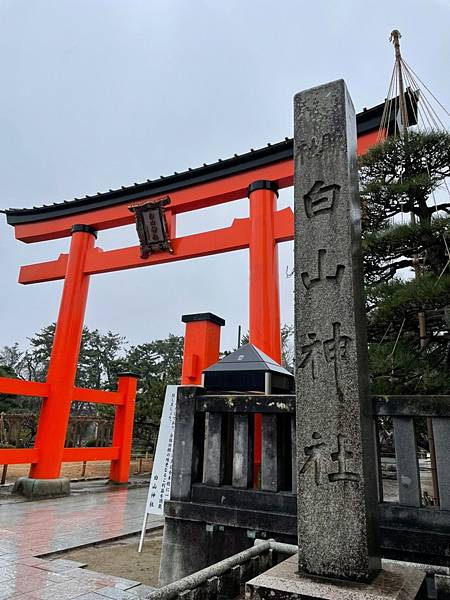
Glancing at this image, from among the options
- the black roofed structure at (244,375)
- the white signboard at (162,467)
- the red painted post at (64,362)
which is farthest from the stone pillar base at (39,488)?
the black roofed structure at (244,375)

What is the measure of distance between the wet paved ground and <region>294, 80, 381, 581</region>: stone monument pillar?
197 centimetres

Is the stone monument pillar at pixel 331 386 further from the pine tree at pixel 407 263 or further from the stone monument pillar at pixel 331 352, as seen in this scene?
the pine tree at pixel 407 263

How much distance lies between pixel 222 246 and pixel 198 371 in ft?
8.15

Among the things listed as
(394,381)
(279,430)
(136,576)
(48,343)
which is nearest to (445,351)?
(394,381)

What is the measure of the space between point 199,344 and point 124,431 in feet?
17.9

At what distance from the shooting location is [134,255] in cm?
920

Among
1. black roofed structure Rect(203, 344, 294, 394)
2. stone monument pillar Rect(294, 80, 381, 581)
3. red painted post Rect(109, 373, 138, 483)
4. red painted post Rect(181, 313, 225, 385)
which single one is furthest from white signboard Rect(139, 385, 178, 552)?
red painted post Rect(109, 373, 138, 483)

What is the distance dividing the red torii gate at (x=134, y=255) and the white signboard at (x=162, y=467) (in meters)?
1.17

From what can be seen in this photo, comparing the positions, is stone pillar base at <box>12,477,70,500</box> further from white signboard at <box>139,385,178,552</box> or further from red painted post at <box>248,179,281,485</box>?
red painted post at <box>248,179,281,485</box>

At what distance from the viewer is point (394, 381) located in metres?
3.65

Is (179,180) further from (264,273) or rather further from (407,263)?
(407,263)

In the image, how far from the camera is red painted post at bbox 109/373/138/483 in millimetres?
11414

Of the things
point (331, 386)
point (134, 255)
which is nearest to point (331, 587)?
point (331, 386)

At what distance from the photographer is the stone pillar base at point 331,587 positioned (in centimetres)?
190
